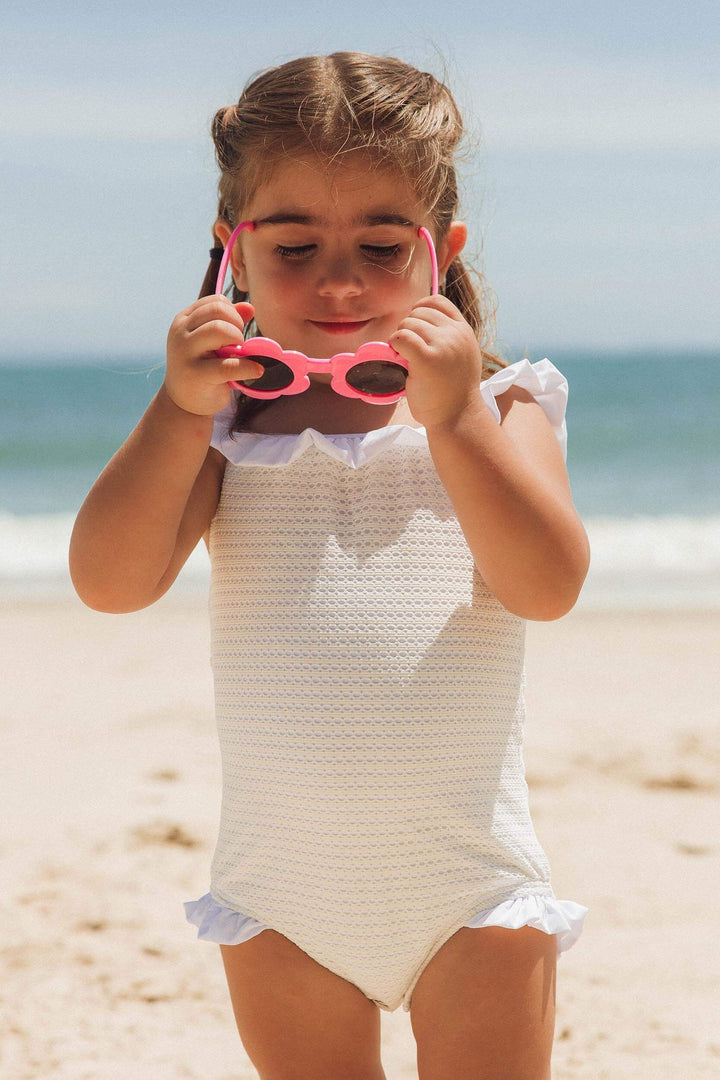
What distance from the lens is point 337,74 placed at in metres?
2.04

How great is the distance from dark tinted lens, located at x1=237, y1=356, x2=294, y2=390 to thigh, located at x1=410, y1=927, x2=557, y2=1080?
0.87 meters

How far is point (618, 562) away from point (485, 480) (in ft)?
30.1

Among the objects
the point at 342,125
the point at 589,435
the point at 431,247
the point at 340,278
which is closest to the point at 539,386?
the point at 431,247

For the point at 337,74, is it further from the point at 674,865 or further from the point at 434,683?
the point at 674,865

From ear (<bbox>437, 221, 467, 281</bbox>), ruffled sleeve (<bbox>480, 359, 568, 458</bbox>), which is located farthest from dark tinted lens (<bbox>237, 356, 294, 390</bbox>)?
ear (<bbox>437, 221, 467, 281</bbox>)

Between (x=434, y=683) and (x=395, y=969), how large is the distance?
0.44 meters

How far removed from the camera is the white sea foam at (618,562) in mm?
9134

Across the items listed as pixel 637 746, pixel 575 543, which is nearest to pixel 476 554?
pixel 575 543

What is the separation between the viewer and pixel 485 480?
1.75 m

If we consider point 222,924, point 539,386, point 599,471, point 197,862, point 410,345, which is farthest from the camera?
point 599,471

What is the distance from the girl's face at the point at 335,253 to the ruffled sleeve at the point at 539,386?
0.19 m

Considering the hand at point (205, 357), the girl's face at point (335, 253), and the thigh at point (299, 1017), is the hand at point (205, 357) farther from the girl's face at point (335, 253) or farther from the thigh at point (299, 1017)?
the thigh at point (299, 1017)

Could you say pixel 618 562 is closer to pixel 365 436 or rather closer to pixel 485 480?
pixel 365 436

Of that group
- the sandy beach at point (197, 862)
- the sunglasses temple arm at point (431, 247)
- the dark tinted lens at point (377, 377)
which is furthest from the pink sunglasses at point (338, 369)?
the sandy beach at point (197, 862)
